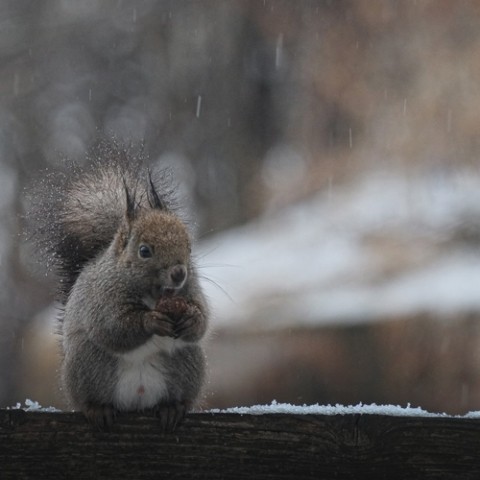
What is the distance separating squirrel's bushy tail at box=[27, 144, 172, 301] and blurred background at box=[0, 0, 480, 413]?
184cm

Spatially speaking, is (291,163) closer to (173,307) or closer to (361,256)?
(361,256)

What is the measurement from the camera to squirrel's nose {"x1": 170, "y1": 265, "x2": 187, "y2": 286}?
5.18 ft

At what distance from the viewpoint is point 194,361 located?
1741mm

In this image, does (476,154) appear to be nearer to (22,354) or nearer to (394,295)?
(394,295)

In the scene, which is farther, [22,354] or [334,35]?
[334,35]

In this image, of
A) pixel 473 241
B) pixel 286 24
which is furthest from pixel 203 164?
pixel 473 241

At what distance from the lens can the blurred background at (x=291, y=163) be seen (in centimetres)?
451

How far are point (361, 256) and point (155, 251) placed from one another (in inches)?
141

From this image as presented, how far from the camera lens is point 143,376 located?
1.69 meters

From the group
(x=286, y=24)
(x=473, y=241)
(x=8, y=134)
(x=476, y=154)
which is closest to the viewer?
(x=473, y=241)

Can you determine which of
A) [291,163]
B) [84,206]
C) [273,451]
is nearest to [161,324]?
[273,451]

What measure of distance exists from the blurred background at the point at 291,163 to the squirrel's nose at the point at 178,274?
2.28 m

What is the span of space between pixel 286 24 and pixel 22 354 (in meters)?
2.75

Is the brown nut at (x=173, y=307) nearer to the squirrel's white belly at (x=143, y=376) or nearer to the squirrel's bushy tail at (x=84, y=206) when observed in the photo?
the squirrel's white belly at (x=143, y=376)
